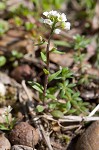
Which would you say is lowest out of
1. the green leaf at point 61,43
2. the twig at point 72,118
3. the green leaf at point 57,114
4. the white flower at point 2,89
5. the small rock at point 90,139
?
the small rock at point 90,139

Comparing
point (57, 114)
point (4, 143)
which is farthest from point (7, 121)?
point (57, 114)

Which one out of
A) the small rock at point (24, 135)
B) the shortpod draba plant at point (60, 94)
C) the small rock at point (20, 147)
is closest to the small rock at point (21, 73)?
the shortpod draba plant at point (60, 94)

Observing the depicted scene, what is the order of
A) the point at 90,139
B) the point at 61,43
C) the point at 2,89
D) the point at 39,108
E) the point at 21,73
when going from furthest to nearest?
the point at 61,43 → the point at 21,73 → the point at 2,89 → the point at 39,108 → the point at 90,139

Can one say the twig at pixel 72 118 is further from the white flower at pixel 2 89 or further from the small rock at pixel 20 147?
the white flower at pixel 2 89

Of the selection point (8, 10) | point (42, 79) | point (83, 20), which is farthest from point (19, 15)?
point (42, 79)

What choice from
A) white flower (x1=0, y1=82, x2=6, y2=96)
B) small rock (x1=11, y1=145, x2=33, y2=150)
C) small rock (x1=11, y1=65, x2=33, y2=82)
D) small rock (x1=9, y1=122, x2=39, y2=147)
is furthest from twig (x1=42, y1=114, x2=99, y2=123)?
small rock (x1=11, y1=65, x2=33, y2=82)

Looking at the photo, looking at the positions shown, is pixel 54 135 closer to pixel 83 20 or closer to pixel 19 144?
pixel 19 144

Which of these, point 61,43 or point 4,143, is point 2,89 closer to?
point 4,143
